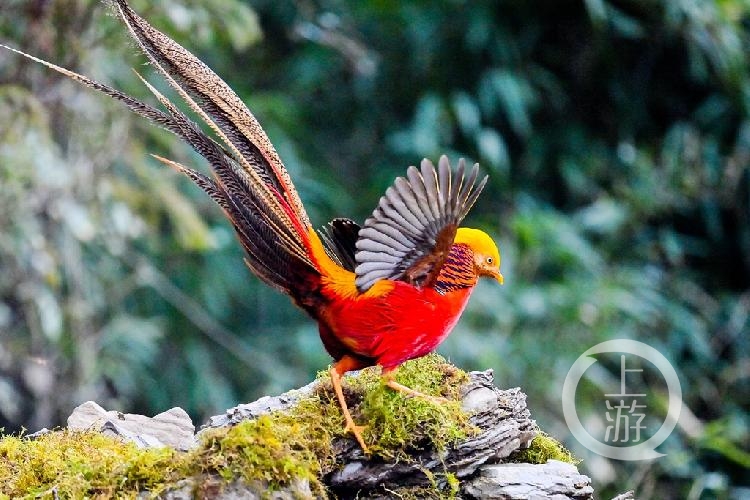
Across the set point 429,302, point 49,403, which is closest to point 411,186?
point 429,302

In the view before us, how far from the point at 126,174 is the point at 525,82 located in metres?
2.44

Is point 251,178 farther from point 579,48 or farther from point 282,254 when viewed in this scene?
point 579,48

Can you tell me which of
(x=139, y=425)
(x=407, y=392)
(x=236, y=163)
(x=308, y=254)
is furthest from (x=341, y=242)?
(x=139, y=425)

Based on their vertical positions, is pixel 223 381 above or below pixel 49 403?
above

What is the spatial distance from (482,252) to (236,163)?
0.67 metres

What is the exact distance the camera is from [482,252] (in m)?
2.68

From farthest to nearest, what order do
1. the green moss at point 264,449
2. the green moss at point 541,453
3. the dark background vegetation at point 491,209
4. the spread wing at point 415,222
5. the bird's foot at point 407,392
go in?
the dark background vegetation at point 491,209
the green moss at point 541,453
the bird's foot at point 407,392
the spread wing at point 415,222
the green moss at point 264,449

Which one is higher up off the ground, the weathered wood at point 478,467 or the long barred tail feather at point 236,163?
the long barred tail feather at point 236,163

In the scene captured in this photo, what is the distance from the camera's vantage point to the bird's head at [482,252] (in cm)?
268

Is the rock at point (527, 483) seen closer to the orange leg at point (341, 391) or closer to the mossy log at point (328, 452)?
the mossy log at point (328, 452)

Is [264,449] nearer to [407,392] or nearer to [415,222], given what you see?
[407,392]

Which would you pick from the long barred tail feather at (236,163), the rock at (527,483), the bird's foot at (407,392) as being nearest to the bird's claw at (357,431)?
the bird's foot at (407,392)

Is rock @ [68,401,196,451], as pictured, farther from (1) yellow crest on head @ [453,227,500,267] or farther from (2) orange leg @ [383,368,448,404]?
(1) yellow crest on head @ [453,227,500,267]

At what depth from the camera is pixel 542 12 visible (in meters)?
6.47
